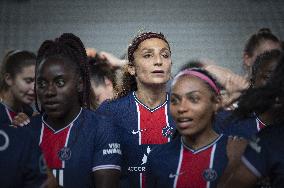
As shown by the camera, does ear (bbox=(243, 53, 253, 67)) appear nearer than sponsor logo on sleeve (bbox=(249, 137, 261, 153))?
No

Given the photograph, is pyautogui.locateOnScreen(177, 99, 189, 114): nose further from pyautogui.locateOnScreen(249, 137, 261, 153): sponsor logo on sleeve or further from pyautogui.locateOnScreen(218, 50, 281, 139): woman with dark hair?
pyautogui.locateOnScreen(249, 137, 261, 153): sponsor logo on sleeve

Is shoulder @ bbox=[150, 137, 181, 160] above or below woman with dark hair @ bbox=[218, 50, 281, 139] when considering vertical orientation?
below

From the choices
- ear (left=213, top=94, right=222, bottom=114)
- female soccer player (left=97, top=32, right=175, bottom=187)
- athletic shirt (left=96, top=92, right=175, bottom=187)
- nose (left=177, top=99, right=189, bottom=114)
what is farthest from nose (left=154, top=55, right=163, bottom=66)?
nose (left=177, top=99, right=189, bottom=114)

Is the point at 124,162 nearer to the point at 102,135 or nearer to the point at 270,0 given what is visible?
the point at 102,135

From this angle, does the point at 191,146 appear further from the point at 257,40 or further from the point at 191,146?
the point at 257,40

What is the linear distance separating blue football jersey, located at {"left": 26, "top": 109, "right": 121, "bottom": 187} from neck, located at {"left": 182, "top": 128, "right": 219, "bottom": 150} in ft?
1.43

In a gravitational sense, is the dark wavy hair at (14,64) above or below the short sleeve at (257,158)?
above

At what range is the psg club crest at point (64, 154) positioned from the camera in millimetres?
3129

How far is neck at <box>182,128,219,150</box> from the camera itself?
304 centimetres

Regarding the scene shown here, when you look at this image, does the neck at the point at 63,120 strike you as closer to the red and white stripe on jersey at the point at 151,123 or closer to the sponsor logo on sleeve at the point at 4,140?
the red and white stripe on jersey at the point at 151,123

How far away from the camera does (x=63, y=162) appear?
3121 millimetres

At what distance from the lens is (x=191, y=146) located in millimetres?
3045

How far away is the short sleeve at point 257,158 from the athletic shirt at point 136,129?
1.49 meters

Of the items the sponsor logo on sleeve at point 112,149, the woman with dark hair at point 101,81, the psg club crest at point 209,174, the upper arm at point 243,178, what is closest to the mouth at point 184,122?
the psg club crest at point 209,174
